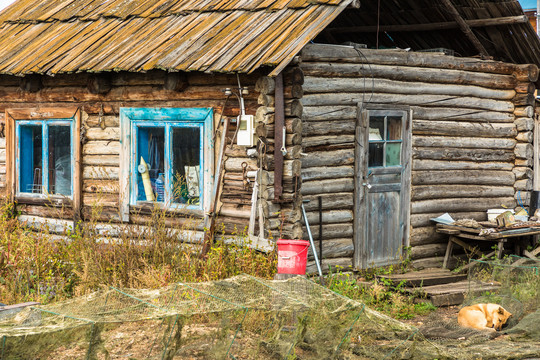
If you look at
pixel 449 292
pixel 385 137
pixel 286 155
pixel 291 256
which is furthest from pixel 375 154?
pixel 291 256

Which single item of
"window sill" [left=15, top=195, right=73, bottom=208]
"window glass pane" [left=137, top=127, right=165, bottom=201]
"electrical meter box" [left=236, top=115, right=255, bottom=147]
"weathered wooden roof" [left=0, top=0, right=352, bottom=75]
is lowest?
"window sill" [left=15, top=195, right=73, bottom=208]

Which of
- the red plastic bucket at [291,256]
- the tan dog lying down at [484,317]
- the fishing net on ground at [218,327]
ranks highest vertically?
the red plastic bucket at [291,256]

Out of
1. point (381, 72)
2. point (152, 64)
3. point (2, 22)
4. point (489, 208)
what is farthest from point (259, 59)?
point (2, 22)

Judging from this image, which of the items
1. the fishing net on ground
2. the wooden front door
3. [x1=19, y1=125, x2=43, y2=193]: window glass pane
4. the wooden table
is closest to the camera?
the fishing net on ground

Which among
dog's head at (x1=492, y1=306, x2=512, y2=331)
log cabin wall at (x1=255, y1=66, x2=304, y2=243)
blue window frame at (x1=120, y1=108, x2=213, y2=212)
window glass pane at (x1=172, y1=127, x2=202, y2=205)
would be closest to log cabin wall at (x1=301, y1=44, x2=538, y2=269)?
log cabin wall at (x1=255, y1=66, x2=304, y2=243)

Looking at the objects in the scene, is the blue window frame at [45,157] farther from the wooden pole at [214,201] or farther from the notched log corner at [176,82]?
the wooden pole at [214,201]

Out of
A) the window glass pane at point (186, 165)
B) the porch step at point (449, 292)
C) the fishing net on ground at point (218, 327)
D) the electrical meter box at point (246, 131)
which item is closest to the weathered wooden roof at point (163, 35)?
the electrical meter box at point (246, 131)

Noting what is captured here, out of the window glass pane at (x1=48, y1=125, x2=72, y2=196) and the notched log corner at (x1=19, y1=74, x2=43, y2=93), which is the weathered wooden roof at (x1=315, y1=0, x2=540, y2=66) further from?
the notched log corner at (x1=19, y1=74, x2=43, y2=93)

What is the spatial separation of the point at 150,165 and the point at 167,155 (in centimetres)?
47

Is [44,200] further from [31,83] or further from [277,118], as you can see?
[277,118]

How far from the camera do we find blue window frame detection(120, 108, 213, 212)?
10.1 meters

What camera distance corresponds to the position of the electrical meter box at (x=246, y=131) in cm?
939

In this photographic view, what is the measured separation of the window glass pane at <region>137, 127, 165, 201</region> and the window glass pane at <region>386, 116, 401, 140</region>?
3.35m

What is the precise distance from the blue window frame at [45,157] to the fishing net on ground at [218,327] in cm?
494
